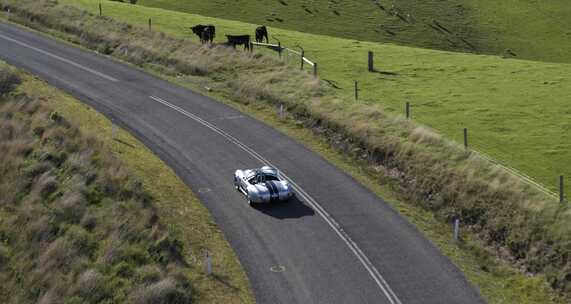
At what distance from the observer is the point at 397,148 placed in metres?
37.6

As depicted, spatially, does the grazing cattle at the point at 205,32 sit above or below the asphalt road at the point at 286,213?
above

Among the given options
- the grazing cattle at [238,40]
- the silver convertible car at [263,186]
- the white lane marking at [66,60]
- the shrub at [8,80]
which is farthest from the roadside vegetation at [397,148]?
the shrub at [8,80]

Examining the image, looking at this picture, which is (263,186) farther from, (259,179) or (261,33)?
(261,33)

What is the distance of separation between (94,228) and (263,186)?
8182 mm

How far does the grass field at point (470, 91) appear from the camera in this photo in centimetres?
3888

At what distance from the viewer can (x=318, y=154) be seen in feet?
126

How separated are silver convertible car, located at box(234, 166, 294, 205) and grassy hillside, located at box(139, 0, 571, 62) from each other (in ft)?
165

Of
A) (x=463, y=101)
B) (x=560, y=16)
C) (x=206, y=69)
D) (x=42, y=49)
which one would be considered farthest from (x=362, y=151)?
(x=560, y=16)

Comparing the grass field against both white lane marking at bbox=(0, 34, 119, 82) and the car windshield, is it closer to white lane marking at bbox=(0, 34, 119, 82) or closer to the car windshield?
white lane marking at bbox=(0, 34, 119, 82)

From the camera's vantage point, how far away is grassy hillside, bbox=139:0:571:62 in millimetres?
82000

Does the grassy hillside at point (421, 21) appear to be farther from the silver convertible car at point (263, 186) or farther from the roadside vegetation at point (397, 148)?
the silver convertible car at point (263, 186)

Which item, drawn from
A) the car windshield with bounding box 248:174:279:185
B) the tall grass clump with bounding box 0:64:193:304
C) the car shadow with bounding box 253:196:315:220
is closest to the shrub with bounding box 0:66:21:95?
the tall grass clump with bounding box 0:64:193:304

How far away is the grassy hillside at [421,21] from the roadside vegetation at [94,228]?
4985 centimetres

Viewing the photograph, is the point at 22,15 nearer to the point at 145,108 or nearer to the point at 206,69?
the point at 206,69
